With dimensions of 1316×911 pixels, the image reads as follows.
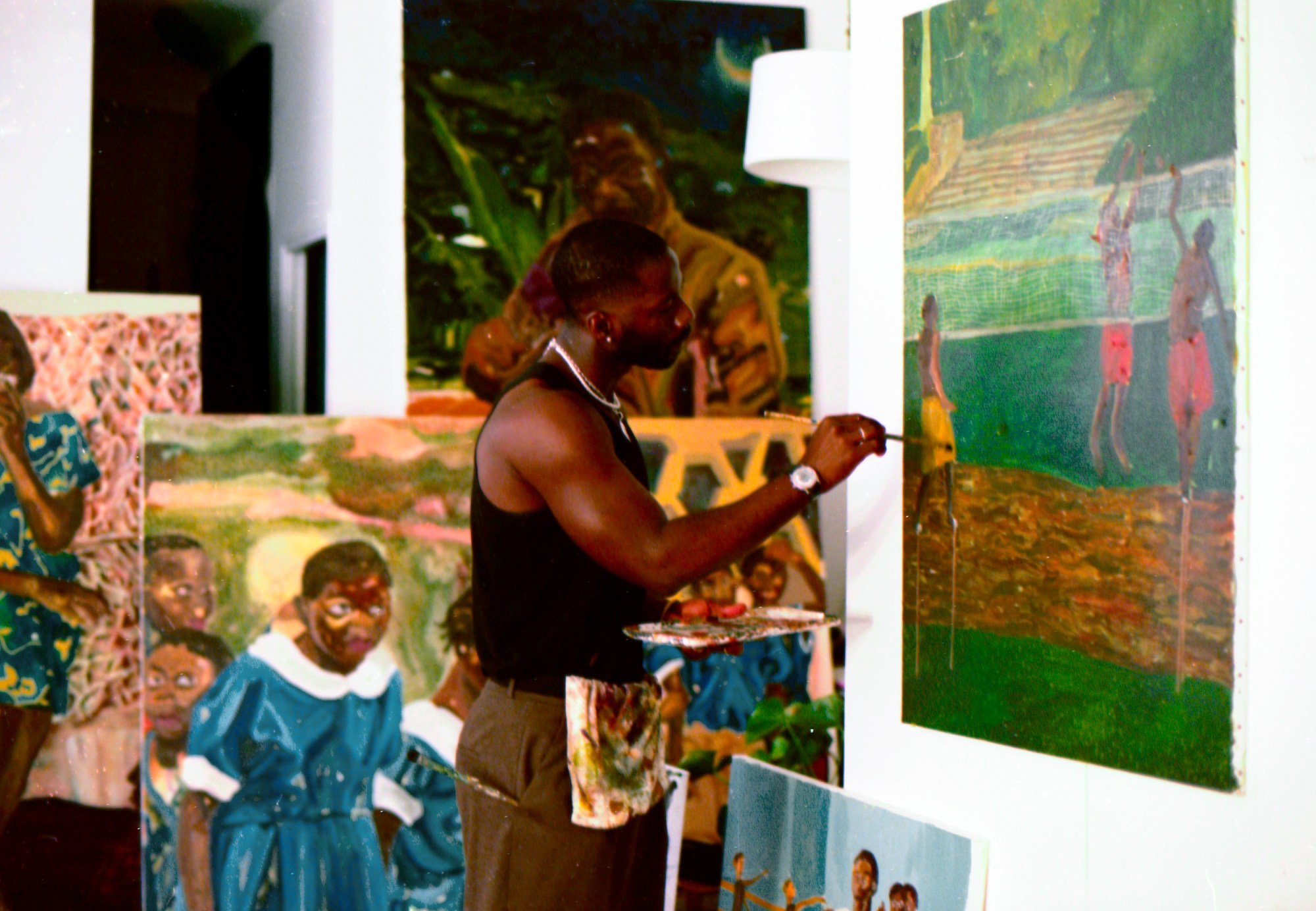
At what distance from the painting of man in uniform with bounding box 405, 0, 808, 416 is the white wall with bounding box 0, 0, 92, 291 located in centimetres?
82

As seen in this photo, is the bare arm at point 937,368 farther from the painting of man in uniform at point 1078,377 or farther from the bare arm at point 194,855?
the bare arm at point 194,855

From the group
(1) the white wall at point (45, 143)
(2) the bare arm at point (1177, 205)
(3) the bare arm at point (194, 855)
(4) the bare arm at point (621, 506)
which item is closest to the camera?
(2) the bare arm at point (1177, 205)

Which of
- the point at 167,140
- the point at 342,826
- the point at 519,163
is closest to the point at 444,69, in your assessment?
the point at 519,163

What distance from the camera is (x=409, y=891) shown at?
2906mm

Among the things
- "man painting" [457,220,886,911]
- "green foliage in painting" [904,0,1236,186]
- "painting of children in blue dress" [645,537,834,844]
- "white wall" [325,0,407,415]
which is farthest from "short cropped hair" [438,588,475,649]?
"green foliage in painting" [904,0,1236,186]

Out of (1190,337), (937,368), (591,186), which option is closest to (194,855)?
(591,186)

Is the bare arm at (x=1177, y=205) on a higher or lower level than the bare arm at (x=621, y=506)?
higher

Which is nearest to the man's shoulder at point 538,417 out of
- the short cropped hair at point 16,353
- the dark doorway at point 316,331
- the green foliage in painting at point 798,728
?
the green foliage in painting at point 798,728

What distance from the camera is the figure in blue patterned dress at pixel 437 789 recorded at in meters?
2.91

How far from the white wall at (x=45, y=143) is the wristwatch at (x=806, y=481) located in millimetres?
2242

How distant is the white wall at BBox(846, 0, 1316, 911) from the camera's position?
1334 millimetres

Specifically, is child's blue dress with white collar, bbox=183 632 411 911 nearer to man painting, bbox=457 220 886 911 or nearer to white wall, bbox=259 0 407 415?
white wall, bbox=259 0 407 415

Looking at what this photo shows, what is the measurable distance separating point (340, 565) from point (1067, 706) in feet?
6.17

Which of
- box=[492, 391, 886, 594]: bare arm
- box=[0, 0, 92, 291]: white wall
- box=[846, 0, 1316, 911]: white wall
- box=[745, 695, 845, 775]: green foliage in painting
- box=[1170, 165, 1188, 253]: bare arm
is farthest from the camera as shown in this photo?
box=[0, 0, 92, 291]: white wall
